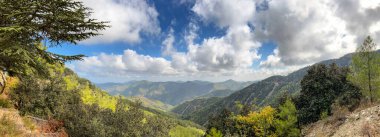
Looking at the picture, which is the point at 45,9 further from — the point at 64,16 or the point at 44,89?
the point at 44,89

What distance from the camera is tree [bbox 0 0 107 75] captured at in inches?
497

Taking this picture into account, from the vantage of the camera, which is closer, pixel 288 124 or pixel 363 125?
pixel 363 125

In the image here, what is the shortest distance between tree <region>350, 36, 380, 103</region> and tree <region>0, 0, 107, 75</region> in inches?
1866

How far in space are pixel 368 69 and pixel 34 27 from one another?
51139mm

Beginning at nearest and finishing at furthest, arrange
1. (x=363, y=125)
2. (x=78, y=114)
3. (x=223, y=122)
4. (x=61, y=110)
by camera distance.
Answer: (x=363, y=125) → (x=61, y=110) → (x=78, y=114) → (x=223, y=122)

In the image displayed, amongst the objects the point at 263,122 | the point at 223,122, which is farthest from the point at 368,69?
the point at 223,122

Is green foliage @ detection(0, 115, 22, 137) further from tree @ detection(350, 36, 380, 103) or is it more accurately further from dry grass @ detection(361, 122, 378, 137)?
tree @ detection(350, 36, 380, 103)

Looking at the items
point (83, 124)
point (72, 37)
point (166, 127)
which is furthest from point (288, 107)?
point (72, 37)

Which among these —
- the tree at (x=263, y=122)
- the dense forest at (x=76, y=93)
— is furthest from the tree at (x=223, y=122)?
the tree at (x=263, y=122)

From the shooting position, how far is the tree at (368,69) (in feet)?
149

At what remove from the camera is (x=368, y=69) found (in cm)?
4616

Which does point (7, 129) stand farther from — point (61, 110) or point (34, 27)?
point (61, 110)

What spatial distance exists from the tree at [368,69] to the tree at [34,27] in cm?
4741

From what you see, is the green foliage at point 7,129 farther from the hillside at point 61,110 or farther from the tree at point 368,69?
the tree at point 368,69
